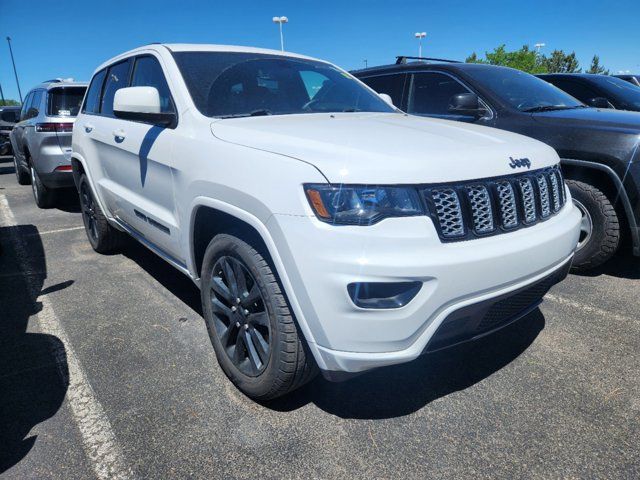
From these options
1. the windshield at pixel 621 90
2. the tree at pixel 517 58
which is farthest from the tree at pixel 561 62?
the windshield at pixel 621 90

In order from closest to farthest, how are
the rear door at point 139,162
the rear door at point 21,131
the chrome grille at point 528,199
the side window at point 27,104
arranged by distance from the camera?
the chrome grille at point 528,199 → the rear door at point 139,162 → the rear door at point 21,131 → the side window at point 27,104

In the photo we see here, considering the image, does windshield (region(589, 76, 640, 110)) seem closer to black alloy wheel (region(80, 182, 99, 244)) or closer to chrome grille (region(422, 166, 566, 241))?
chrome grille (region(422, 166, 566, 241))

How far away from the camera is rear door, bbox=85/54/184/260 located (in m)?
2.78

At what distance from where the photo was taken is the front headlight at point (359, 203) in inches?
69.4

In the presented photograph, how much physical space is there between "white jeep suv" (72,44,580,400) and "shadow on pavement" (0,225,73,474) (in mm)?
893

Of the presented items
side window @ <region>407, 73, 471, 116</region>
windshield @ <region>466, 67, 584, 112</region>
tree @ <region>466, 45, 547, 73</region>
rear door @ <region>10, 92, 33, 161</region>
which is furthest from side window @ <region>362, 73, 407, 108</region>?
tree @ <region>466, 45, 547, 73</region>

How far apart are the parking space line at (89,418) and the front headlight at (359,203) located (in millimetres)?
1353

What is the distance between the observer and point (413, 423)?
7.10ft

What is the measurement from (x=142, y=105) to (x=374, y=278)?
1.72 m

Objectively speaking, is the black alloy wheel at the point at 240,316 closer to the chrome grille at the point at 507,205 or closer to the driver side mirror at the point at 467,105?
the chrome grille at the point at 507,205

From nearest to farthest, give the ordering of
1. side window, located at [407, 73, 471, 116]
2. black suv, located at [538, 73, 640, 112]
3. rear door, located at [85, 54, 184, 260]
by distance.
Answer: rear door, located at [85, 54, 184, 260] < side window, located at [407, 73, 471, 116] < black suv, located at [538, 73, 640, 112]

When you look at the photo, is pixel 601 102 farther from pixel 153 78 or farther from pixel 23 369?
pixel 23 369

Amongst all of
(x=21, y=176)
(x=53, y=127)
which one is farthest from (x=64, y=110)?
(x=21, y=176)

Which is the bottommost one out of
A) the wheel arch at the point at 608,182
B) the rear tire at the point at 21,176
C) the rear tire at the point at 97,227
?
the rear tire at the point at 21,176
